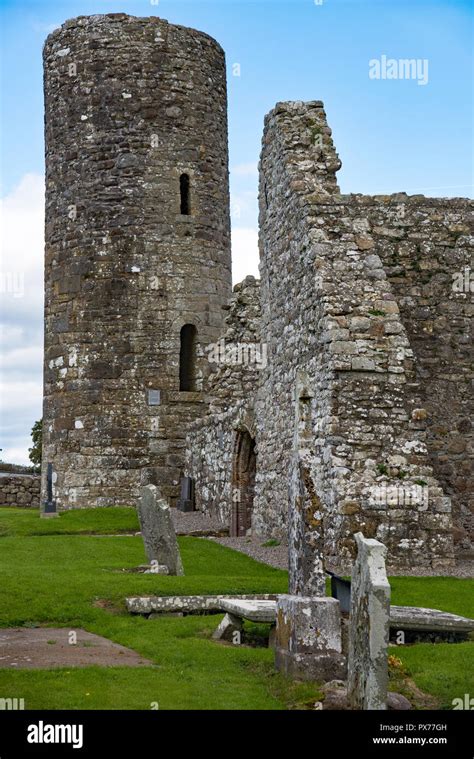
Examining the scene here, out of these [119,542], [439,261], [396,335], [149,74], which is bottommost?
[119,542]

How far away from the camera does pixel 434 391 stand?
59.8ft

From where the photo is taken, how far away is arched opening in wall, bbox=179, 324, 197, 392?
27891 millimetres

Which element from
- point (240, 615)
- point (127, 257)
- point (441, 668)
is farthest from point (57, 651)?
point (127, 257)

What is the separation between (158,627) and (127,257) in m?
16.6

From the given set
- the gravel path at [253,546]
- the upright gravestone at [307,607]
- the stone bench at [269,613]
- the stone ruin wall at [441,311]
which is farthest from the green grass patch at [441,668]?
the stone ruin wall at [441,311]

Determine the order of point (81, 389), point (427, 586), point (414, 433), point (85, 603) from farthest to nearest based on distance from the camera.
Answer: point (81, 389)
point (414, 433)
point (427, 586)
point (85, 603)

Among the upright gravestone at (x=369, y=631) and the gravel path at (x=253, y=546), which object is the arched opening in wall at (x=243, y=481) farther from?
the upright gravestone at (x=369, y=631)

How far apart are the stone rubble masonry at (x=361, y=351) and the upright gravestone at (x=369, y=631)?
218 inches

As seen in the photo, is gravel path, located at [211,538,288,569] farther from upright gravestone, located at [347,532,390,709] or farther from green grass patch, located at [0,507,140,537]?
upright gravestone, located at [347,532,390,709]

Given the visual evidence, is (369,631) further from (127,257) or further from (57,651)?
(127,257)

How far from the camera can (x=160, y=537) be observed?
14922mm
